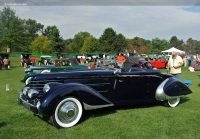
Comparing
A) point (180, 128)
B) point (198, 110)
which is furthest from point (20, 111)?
point (198, 110)

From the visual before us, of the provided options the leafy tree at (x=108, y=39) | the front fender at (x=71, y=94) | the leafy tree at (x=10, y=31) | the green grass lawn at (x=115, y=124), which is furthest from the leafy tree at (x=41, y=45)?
the front fender at (x=71, y=94)

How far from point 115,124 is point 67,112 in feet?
3.44

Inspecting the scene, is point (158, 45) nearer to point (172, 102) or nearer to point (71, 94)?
point (172, 102)

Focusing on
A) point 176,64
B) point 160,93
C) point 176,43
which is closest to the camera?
point 160,93

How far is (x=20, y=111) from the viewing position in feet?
19.2

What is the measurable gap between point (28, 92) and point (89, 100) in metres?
1.33

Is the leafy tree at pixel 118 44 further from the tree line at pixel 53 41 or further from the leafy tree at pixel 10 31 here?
the leafy tree at pixel 10 31

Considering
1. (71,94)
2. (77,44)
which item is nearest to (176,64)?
(71,94)

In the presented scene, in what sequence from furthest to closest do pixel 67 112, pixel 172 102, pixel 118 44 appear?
pixel 118 44
pixel 172 102
pixel 67 112

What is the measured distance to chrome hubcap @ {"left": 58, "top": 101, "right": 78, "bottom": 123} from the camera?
15.6 feet

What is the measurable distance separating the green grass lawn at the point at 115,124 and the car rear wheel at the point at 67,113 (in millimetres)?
145

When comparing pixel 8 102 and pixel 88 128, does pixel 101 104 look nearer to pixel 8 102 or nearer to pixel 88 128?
pixel 88 128

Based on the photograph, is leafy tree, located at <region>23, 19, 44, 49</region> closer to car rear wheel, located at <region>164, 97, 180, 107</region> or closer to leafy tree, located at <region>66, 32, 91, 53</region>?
leafy tree, located at <region>66, 32, 91, 53</region>

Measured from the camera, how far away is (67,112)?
188 inches
